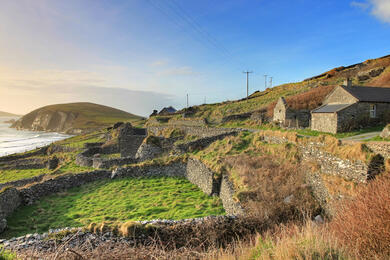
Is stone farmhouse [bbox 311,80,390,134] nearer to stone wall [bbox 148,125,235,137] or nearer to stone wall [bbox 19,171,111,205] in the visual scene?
stone wall [bbox 148,125,235,137]

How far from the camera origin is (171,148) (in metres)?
23.7

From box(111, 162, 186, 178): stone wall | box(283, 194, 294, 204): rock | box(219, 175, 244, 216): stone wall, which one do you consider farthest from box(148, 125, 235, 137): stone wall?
box(283, 194, 294, 204): rock

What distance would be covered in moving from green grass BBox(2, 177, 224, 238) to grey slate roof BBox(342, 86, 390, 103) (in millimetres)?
16561

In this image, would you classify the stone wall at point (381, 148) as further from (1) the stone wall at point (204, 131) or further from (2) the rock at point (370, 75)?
(2) the rock at point (370, 75)

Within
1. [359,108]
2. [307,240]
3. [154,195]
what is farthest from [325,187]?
[359,108]

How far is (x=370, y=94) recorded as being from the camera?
65.4 feet

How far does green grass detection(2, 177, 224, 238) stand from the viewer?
40.1 ft

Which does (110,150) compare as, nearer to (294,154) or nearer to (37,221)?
(37,221)

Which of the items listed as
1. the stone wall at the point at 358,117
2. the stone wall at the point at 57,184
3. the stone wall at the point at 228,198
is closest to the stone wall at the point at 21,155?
the stone wall at the point at 57,184

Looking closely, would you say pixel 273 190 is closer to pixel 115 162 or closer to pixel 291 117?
pixel 115 162

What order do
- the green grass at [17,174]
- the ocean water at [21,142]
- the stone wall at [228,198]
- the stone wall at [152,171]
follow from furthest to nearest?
the ocean water at [21,142], the green grass at [17,174], the stone wall at [152,171], the stone wall at [228,198]

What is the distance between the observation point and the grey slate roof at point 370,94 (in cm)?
1895

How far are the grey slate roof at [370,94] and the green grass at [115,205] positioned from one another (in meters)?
16.6

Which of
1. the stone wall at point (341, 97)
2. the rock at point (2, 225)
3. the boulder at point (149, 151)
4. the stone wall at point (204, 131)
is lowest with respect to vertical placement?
the rock at point (2, 225)
